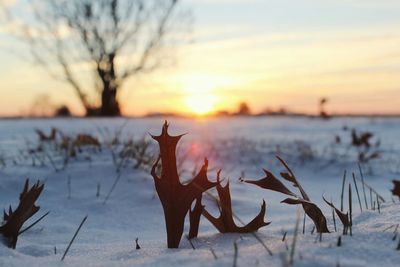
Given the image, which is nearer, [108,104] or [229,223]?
[229,223]

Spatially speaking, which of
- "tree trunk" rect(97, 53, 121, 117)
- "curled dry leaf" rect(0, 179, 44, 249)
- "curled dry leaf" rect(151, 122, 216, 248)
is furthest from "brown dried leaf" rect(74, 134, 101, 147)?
"tree trunk" rect(97, 53, 121, 117)

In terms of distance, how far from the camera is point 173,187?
1.45m

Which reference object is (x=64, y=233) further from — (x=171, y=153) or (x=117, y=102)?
(x=117, y=102)

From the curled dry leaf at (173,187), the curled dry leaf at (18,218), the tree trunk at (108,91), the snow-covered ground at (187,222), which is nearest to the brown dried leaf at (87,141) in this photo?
the snow-covered ground at (187,222)

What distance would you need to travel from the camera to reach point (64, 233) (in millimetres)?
1848

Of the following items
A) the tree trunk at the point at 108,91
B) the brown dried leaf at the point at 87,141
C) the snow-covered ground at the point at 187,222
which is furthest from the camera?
the tree trunk at the point at 108,91

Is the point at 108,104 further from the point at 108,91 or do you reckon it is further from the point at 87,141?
the point at 87,141

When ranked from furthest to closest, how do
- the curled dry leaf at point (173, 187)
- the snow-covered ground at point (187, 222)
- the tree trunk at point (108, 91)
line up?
1. the tree trunk at point (108, 91)
2. the curled dry leaf at point (173, 187)
3. the snow-covered ground at point (187, 222)

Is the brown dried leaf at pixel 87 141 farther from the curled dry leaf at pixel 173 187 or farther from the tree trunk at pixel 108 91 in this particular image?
the tree trunk at pixel 108 91

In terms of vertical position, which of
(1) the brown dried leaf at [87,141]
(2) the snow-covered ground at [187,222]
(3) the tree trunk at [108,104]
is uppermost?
(3) the tree trunk at [108,104]

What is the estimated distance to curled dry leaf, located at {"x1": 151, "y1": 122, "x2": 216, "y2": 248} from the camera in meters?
1.42

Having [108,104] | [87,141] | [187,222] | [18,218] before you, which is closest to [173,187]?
[18,218]

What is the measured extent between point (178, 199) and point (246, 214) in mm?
978

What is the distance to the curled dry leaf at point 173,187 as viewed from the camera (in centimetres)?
142
